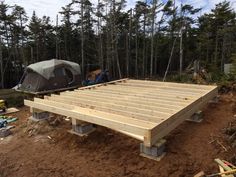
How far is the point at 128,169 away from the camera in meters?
2.79

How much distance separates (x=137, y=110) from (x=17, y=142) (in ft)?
8.12

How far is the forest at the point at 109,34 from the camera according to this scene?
1497 centimetres

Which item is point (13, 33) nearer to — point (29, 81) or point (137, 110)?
point (29, 81)

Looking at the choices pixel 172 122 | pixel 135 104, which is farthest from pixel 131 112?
pixel 172 122

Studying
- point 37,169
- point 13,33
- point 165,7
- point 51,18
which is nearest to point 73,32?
point 51,18

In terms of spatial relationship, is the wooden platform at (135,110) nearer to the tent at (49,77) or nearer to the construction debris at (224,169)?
the construction debris at (224,169)

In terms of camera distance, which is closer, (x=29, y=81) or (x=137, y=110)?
(x=137, y=110)

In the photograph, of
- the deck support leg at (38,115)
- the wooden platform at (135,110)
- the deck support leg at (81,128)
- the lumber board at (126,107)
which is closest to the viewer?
the wooden platform at (135,110)

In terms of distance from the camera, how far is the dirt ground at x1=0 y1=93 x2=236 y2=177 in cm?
275

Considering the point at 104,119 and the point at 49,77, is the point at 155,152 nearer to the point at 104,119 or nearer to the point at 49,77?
the point at 104,119

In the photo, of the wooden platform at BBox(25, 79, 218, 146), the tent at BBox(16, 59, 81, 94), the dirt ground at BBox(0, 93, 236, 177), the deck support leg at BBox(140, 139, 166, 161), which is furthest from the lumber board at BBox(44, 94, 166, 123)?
the tent at BBox(16, 59, 81, 94)

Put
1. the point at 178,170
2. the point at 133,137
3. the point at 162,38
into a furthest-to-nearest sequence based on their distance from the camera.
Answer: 1. the point at 162,38
2. the point at 133,137
3. the point at 178,170

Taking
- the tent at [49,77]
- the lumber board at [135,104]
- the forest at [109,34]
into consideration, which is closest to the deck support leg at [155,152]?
the lumber board at [135,104]

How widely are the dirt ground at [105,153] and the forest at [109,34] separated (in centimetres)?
1095
